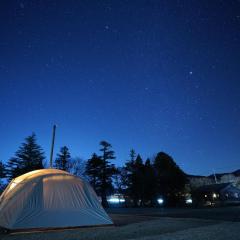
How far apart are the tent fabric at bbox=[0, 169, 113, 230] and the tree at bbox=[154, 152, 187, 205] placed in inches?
1119

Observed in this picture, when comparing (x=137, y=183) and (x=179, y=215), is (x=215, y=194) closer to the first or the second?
(x=137, y=183)

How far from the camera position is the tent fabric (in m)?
10.2

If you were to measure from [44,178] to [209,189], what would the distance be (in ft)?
129

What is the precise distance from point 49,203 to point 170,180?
1190 inches

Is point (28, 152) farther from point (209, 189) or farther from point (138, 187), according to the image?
→ point (209, 189)

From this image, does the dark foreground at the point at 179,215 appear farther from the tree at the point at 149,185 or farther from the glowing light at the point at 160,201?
the glowing light at the point at 160,201

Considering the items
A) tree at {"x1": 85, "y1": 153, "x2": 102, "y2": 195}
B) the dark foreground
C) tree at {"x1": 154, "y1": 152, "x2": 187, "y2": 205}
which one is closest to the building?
tree at {"x1": 154, "y1": 152, "x2": 187, "y2": 205}

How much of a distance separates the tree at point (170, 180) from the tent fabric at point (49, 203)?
28425mm

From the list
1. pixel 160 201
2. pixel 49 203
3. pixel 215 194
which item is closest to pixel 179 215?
pixel 49 203

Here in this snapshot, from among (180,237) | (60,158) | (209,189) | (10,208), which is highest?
(60,158)

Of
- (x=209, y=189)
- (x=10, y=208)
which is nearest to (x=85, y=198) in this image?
(x=10, y=208)

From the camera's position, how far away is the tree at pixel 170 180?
39.1m

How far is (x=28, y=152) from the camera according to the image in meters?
53.8

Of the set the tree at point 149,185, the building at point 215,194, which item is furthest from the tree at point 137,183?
the building at point 215,194
